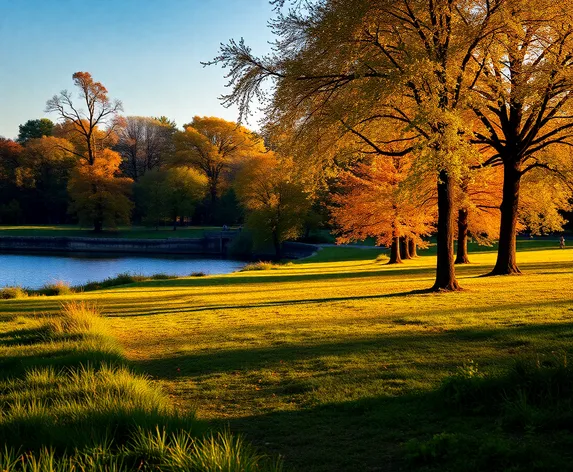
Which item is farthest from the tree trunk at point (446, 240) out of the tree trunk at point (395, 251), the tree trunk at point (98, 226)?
the tree trunk at point (98, 226)

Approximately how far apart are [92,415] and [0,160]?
89004 millimetres

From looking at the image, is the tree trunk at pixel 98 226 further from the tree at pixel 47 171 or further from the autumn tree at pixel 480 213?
the autumn tree at pixel 480 213

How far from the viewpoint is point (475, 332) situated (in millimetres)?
8453

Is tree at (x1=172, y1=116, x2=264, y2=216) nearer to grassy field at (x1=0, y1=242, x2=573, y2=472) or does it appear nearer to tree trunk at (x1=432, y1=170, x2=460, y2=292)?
tree trunk at (x1=432, y1=170, x2=460, y2=292)

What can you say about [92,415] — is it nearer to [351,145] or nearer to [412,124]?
[412,124]

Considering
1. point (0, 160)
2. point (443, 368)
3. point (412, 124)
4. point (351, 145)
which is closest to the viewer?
point (443, 368)

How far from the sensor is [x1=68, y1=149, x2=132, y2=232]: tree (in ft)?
217

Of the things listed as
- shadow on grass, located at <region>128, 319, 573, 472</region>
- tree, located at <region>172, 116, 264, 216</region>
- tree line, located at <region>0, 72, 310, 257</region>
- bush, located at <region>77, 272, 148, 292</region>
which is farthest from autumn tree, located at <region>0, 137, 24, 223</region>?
shadow on grass, located at <region>128, 319, 573, 472</region>

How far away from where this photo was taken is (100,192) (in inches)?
2611

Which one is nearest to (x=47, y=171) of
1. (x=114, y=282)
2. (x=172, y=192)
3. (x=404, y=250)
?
(x=172, y=192)

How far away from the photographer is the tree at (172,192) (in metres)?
72.2

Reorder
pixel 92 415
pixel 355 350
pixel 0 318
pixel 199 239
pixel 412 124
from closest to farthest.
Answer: pixel 92 415 → pixel 355 350 → pixel 412 124 → pixel 0 318 → pixel 199 239

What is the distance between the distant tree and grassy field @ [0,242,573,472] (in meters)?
94.1

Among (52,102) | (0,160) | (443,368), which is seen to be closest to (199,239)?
(52,102)
